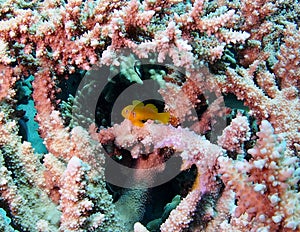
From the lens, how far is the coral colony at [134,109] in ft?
5.84

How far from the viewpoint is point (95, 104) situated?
233 centimetres

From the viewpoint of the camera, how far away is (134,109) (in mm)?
2215

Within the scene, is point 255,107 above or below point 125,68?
below

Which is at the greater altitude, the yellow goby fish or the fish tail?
the yellow goby fish

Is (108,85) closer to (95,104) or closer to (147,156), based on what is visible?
(95,104)

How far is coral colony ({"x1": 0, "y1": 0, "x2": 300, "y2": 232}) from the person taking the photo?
70.1 inches

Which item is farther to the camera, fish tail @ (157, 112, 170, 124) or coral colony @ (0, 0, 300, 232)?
fish tail @ (157, 112, 170, 124)

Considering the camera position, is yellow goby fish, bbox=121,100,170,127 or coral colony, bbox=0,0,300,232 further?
yellow goby fish, bbox=121,100,170,127

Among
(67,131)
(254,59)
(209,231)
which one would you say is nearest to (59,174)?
(67,131)

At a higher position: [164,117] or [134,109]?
[134,109]

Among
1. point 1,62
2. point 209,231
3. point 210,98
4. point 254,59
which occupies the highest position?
point 1,62

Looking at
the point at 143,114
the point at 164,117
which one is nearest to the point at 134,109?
the point at 143,114

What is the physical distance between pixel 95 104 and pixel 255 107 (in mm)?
1204

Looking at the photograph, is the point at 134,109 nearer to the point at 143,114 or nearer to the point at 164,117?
the point at 143,114
